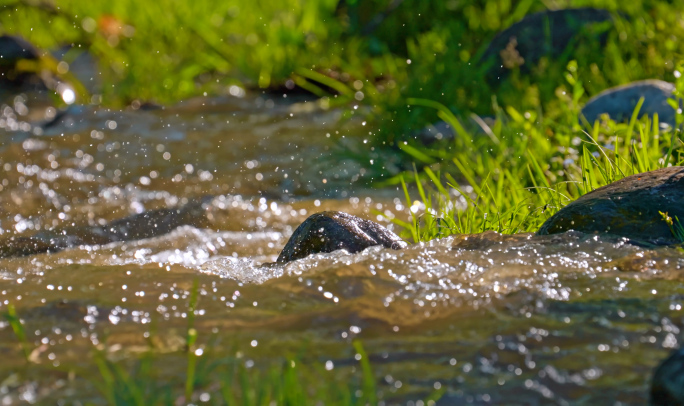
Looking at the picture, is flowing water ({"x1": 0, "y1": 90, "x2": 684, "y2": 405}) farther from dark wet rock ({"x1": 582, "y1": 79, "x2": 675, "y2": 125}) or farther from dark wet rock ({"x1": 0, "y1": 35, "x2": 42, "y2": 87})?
dark wet rock ({"x1": 0, "y1": 35, "x2": 42, "y2": 87})

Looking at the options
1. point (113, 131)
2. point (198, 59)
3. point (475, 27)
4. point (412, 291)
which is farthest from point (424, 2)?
point (412, 291)

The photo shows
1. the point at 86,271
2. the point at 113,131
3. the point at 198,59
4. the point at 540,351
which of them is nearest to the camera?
the point at 540,351

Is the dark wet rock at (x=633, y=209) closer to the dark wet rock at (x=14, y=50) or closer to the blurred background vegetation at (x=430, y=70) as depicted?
the blurred background vegetation at (x=430, y=70)

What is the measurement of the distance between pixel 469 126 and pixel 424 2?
9.72ft

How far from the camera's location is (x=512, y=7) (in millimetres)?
7941

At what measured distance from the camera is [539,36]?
645cm

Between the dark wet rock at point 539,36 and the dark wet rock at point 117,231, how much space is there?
2.67 m

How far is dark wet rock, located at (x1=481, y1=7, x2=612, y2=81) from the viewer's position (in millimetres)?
6277

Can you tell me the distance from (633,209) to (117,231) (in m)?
2.88

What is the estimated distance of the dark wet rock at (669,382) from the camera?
183 centimetres

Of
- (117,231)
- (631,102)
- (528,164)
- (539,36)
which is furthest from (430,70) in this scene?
(117,231)

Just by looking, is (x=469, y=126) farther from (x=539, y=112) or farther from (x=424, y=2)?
(x=424, y=2)

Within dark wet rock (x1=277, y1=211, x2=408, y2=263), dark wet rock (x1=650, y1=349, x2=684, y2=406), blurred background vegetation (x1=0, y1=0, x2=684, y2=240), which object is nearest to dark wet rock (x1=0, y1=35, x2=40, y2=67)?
blurred background vegetation (x1=0, y1=0, x2=684, y2=240)

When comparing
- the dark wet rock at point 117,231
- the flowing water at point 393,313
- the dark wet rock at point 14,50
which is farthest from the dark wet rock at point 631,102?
the dark wet rock at point 14,50
